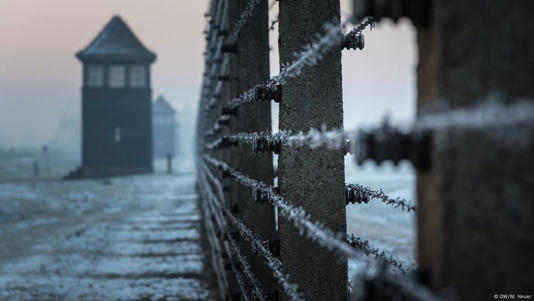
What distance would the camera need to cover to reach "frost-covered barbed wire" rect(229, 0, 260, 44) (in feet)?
7.84

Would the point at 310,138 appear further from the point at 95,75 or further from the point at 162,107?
the point at 162,107

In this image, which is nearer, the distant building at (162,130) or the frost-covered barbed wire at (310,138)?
the frost-covered barbed wire at (310,138)

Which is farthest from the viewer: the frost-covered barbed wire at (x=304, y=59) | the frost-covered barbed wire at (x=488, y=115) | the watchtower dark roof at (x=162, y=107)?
the watchtower dark roof at (x=162, y=107)

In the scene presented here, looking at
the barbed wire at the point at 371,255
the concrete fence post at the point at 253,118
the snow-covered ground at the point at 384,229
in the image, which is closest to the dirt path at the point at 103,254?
the snow-covered ground at the point at 384,229

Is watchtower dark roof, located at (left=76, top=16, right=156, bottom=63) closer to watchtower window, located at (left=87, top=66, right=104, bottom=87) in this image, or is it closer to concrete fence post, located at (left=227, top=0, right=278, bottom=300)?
watchtower window, located at (left=87, top=66, right=104, bottom=87)

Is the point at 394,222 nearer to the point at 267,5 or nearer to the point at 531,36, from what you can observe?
the point at 267,5

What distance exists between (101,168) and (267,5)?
31.5m

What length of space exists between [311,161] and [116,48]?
33129 millimetres

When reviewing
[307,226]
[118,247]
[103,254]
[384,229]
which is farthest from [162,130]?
[307,226]

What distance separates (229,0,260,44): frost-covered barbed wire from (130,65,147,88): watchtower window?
30559mm

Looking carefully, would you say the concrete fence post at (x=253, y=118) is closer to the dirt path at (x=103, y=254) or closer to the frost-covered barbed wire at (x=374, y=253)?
the frost-covered barbed wire at (x=374, y=253)

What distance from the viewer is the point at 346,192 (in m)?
1.69

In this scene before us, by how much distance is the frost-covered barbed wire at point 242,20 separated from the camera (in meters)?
2.39

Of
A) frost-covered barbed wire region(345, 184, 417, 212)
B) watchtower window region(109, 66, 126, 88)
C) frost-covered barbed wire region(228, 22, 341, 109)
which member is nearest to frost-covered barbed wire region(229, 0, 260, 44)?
frost-covered barbed wire region(228, 22, 341, 109)
